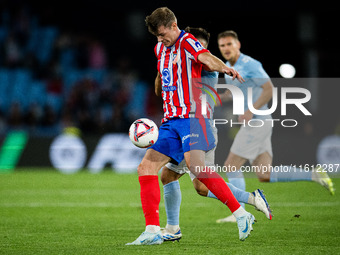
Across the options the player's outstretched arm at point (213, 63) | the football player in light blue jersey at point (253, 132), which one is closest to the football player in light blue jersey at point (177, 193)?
the player's outstretched arm at point (213, 63)

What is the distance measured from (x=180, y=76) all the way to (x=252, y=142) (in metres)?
2.45

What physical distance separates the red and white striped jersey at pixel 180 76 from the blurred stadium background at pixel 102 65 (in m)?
9.24

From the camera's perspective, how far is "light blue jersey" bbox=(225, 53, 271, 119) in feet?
26.4

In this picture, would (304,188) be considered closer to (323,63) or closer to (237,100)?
(237,100)

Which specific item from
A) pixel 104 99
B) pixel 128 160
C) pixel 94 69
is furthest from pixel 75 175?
pixel 94 69

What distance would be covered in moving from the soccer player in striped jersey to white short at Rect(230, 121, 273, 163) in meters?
2.06

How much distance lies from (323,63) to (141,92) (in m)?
5.70

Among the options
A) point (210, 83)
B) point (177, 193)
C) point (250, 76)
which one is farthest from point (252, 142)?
point (177, 193)

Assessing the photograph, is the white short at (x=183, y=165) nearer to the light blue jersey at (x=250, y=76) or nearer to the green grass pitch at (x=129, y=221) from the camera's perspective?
the green grass pitch at (x=129, y=221)

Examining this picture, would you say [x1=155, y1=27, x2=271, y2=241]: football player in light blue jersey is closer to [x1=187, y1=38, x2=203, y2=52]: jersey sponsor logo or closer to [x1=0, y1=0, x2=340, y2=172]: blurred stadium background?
[x1=187, y1=38, x2=203, y2=52]: jersey sponsor logo

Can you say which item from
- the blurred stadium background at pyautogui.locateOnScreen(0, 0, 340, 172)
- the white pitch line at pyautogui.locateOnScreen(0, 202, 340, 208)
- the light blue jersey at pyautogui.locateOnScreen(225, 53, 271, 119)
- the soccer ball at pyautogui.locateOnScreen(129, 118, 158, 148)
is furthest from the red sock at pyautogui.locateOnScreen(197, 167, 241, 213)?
the blurred stadium background at pyautogui.locateOnScreen(0, 0, 340, 172)

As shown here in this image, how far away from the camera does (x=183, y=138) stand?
232 inches

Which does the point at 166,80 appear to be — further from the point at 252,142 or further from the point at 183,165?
the point at 252,142

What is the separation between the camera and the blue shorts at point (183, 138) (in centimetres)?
588
